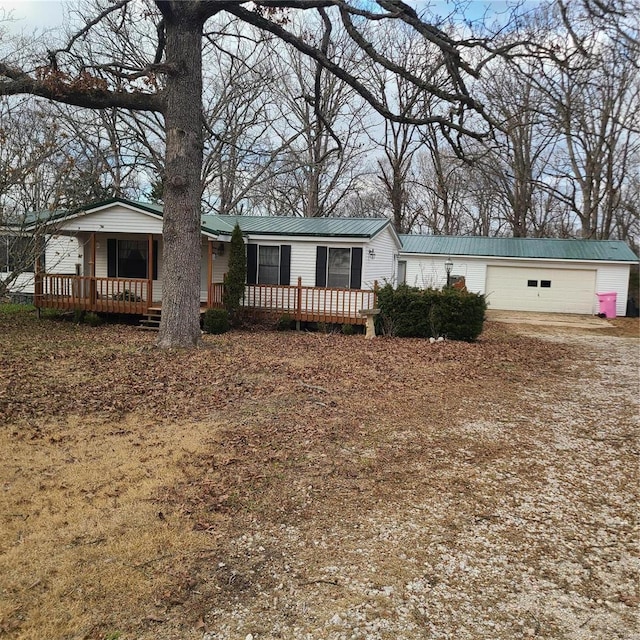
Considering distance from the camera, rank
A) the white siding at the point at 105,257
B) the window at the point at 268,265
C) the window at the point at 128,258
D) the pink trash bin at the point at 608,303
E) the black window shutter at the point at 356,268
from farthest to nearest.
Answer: the pink trash bin at the point at 608,303
the window at the point at 128,258
the white siding at the point at 105,257
the window at the point at 268,265
the black window shutter at the point at 356,268

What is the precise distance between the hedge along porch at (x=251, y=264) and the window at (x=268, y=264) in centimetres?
3

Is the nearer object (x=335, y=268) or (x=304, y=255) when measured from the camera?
(x=335, y=268)

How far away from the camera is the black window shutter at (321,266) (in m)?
14.2

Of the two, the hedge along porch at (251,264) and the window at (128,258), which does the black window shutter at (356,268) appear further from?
the window at (128,258)

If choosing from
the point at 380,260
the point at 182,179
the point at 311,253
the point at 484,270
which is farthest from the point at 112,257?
the point at 484,270

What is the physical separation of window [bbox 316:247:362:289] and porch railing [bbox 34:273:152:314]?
15.2 feet

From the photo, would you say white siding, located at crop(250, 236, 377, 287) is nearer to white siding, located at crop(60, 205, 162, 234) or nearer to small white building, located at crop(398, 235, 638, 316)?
white siding, located at crop(60, 205, 162, 234)

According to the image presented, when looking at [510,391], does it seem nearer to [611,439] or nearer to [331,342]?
[611,439]

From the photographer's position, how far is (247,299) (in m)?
14.7

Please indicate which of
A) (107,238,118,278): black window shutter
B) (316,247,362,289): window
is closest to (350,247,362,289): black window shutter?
(316,247,362,289): window

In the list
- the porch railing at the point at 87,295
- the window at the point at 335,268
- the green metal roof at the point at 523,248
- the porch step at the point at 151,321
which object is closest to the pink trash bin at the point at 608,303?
the green metal roof at the point at 523,248

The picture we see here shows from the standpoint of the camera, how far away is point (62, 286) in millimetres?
14398

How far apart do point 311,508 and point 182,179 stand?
7.28 m

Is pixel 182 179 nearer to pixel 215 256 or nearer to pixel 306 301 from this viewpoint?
pixel 306 301
